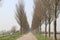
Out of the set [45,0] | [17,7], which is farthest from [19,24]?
[45,0]

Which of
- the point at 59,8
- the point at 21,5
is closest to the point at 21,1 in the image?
the point at 21,5

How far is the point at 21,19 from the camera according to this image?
4906 centimetres

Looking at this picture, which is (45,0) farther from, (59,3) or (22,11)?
(22,11)

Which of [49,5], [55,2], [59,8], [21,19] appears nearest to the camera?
[55,2]

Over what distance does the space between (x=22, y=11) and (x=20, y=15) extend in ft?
3.98

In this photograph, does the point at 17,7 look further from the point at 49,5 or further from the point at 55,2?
the point at 55,2

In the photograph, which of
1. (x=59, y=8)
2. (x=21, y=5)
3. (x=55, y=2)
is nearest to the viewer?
(x=55, y=2)

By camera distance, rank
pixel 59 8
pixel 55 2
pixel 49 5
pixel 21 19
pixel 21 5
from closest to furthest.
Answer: pixel 55 2, pixel 59 8, pixel 49 5, pixel 21 5, pixel 21 19

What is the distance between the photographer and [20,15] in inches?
1893

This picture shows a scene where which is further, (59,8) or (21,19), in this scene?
(21,19)

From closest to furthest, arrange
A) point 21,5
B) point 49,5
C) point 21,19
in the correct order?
point 49,5 → point 21,5 → point 21,19

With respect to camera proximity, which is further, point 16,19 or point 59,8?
point 16,19

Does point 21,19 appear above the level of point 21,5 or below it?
below

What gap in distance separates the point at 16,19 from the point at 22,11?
9.77ft
